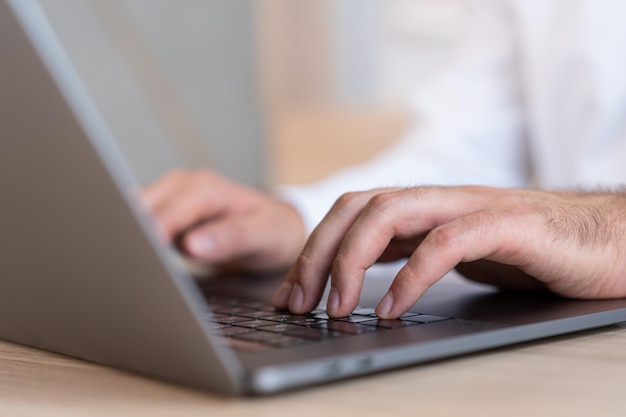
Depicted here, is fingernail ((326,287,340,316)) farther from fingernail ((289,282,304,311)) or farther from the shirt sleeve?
the shirt sleeve

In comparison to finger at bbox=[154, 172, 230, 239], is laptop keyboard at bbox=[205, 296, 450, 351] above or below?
below

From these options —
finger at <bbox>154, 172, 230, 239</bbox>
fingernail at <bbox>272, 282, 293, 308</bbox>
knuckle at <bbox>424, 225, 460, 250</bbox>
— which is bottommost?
fingernail at <bbox>272, 282, 293, 308</bbox>

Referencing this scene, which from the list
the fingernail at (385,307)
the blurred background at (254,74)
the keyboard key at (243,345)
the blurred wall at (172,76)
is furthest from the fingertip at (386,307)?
the blurred wall at (172,76)

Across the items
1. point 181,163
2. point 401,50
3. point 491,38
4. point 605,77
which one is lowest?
point 605,77

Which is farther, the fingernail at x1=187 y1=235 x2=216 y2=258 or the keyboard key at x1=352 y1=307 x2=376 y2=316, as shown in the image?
the fingernail at x1=187 y1=235 x2=216 y2=258

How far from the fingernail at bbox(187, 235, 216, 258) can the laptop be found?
0.40 m

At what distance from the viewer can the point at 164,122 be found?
2781mm

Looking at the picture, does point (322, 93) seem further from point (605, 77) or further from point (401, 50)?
point (605, 77)

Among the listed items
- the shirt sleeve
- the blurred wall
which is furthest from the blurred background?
the shirt sleeve

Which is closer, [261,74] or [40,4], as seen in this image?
[40,4]

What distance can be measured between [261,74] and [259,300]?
2431 mm

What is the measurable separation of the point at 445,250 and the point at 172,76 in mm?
2412

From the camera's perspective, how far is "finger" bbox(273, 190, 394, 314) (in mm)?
565

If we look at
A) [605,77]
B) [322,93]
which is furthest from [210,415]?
[322,93]
